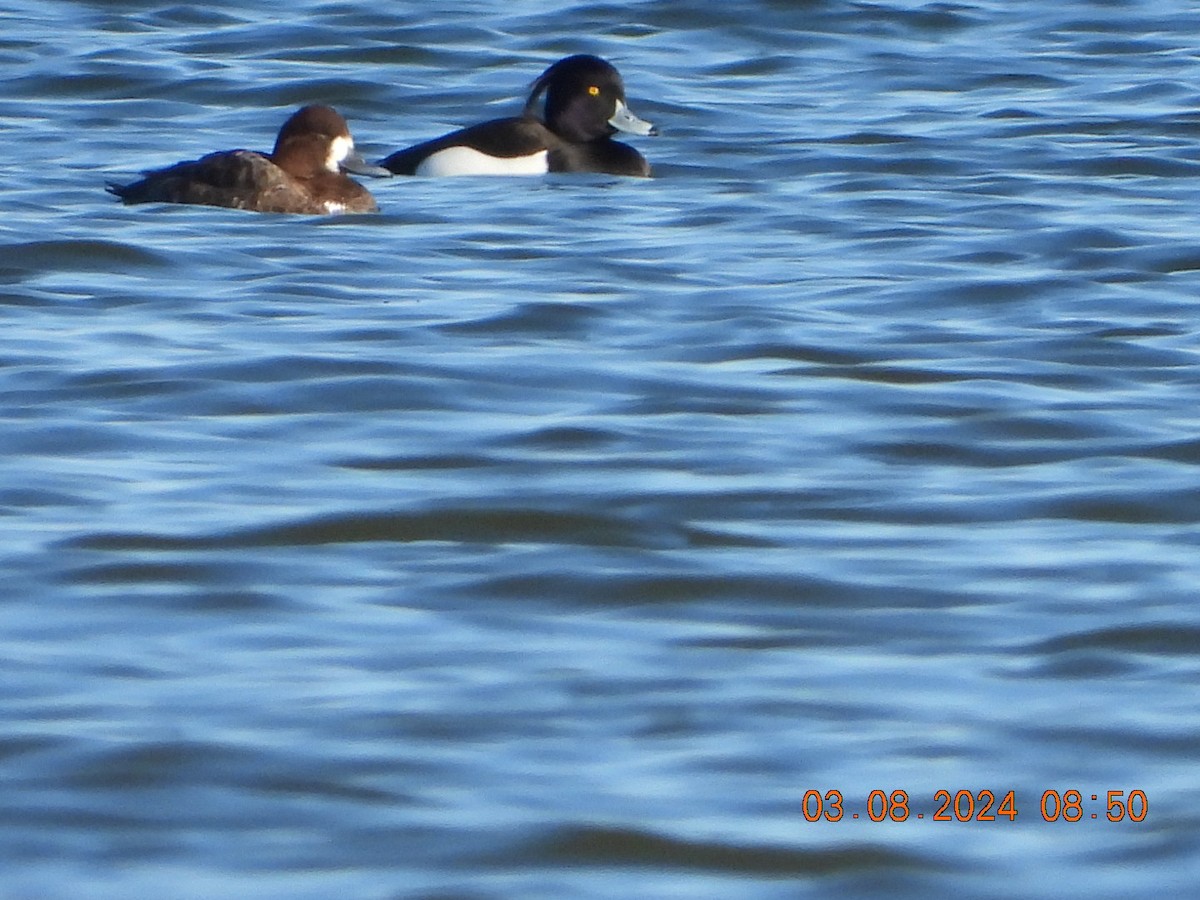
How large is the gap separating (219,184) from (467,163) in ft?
5.00

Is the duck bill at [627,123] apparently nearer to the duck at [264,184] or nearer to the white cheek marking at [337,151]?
the white cheek marking at [337,151]

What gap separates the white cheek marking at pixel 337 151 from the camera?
10211 millimetres

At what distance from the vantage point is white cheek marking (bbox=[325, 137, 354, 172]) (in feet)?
33.5

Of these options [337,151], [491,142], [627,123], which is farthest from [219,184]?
[627,123]

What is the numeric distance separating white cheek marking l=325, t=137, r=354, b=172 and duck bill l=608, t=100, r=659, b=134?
177 cm

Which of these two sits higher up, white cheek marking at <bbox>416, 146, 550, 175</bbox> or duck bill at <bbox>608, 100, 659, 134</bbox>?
duck bill at <bbox>608, 100, 659, 134</bbox>

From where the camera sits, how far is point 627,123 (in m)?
11.9

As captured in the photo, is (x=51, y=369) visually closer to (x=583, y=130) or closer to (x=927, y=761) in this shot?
(x=927, y=761)

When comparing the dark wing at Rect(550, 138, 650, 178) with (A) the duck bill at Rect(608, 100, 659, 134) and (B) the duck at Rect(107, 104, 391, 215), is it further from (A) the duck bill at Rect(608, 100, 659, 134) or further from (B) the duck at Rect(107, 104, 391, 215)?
(B) the duck at Rect(107, 104, 391, 215)

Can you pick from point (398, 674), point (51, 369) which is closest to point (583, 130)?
point (51, 369)
